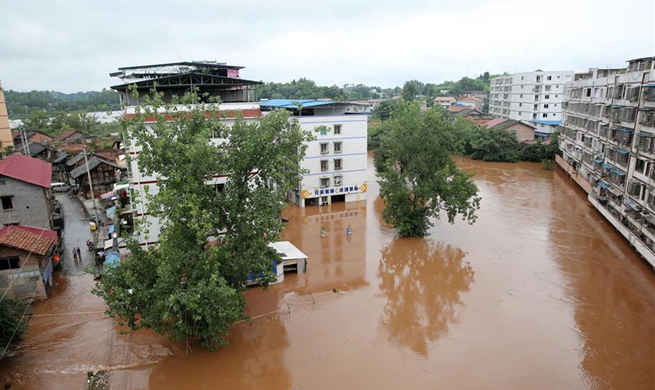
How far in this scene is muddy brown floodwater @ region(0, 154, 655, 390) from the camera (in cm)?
1223

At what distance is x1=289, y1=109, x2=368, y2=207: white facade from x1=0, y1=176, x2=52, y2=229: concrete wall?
1525 centimetres

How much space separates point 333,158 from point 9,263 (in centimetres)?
1967

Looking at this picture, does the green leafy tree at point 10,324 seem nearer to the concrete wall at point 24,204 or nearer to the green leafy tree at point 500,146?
the concrete wall at point 24,204

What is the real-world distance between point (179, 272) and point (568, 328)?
13.4 meters

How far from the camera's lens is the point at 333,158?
97.8 ft

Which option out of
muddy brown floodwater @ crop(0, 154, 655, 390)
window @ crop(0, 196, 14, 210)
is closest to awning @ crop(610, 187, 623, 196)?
muddy brown floodwater @ crop(0, 154, 655, 390)

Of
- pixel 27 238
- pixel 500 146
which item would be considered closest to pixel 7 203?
pixel 27 238

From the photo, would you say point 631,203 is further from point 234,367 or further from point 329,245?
point 234,367

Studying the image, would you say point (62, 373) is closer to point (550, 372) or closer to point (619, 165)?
point (550, 372)

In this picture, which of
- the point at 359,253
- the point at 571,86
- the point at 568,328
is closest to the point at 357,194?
the point at 359,253

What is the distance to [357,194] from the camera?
1234 inches

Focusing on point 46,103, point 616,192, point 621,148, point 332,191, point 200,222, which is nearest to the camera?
point 200,222

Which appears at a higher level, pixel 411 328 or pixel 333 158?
pixel 333 158

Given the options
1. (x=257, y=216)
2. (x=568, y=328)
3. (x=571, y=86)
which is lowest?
(x=568, y=328)
